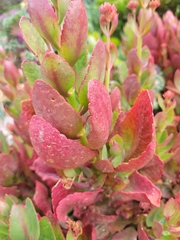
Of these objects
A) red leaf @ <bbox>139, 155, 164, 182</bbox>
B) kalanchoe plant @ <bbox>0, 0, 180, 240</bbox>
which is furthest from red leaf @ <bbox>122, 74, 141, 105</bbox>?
red leaf @ <bbox>139, 155, 164, 182</bbox>

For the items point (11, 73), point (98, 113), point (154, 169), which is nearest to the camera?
point (98, 113)

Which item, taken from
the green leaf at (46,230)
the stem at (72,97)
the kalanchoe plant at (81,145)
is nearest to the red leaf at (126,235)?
the kalanchoe plant at (81,145)

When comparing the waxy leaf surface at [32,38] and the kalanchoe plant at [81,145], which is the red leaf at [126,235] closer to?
the kalanchoe plant at [81,145]

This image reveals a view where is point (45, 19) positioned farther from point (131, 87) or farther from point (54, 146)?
point (131, 87)

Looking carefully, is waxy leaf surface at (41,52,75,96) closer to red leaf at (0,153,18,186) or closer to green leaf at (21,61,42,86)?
green leaf at (21,61,42,86)

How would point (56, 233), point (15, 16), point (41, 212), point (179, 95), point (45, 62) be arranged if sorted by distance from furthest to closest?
1. point (15, 16)
2. point (179, 95)
3. point (41, 212)
4. point (56, 233)
5. point (45, 62)

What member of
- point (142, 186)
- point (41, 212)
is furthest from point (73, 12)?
point (41, 212)

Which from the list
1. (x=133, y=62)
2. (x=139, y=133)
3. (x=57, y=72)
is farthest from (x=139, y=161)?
(x=133, y=62)

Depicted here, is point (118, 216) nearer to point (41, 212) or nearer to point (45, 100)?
point (41, 212)
